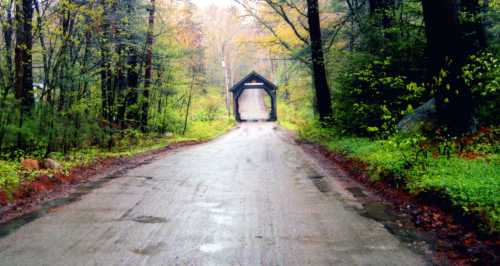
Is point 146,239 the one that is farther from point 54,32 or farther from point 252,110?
point 252,110

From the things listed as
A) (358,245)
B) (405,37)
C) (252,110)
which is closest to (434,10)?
(405,37)

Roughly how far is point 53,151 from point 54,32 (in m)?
3.48

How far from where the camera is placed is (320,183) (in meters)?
8.34

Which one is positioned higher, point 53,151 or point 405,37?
point 405,37

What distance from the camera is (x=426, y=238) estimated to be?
4.80 m

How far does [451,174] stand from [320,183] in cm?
254

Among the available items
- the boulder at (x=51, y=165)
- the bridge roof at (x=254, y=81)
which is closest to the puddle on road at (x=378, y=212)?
the boulder at (x=51, y=165)

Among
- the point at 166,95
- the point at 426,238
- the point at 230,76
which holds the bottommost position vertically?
Result: the point at 426,238

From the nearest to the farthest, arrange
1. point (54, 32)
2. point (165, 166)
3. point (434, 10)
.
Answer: point (434, 10)
point (54, 32)
point (165, 166)

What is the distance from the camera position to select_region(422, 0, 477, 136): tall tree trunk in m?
8.57

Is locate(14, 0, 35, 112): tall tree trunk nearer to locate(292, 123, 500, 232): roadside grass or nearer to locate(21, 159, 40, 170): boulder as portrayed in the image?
locate(21, 159, 40, 170): boulder

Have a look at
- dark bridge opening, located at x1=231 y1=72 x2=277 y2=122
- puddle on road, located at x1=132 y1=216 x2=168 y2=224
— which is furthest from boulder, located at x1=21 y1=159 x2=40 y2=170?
dark bridge opening, located at x1=231 y1=72 x2=277 y2=122

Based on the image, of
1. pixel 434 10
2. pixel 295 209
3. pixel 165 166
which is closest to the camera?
pixel 295 209

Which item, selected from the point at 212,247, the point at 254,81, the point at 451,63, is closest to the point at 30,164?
the point at 212,247
